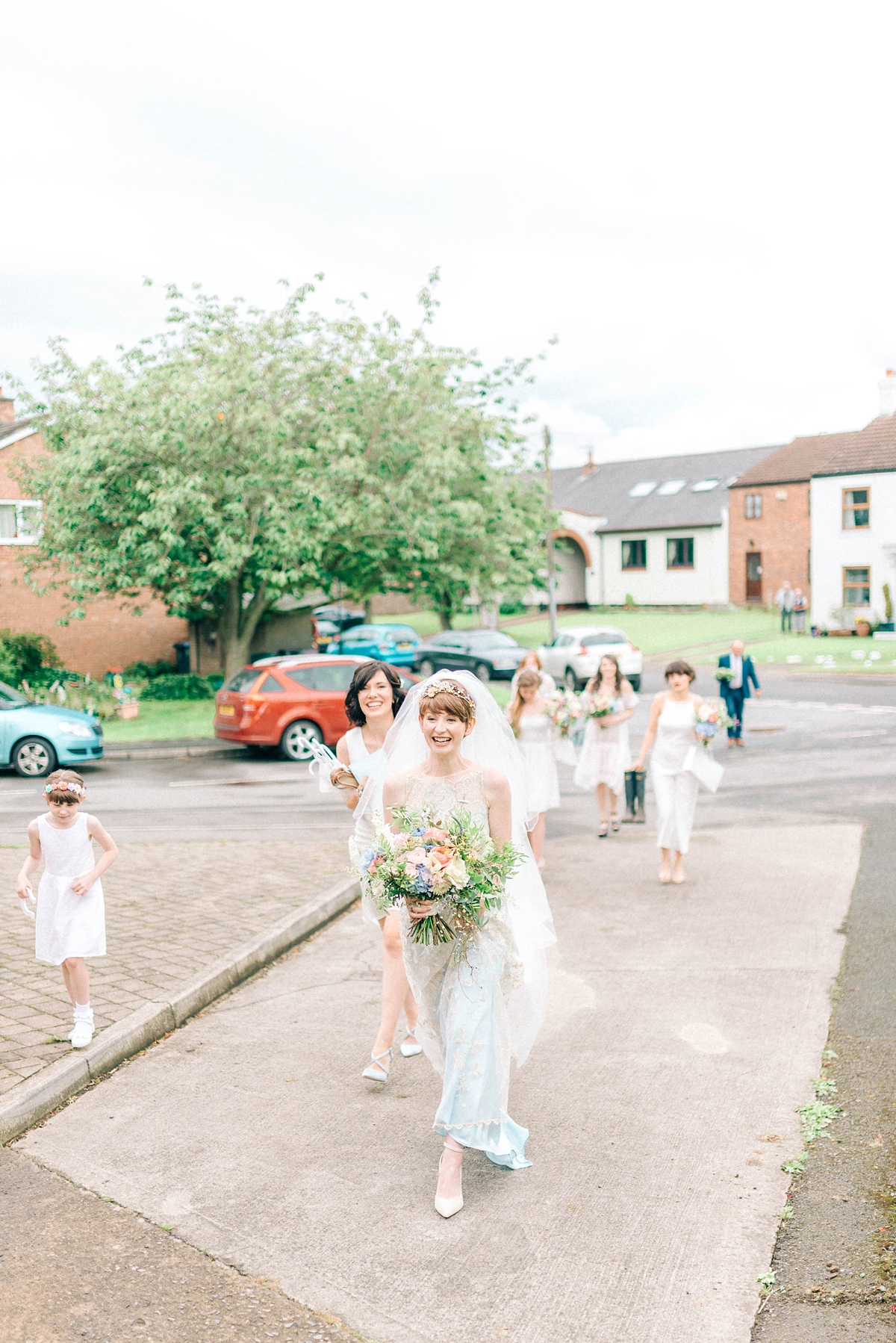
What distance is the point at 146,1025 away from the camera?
593 centimetres

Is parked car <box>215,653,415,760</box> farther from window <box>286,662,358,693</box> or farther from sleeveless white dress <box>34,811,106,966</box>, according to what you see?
sleeveless white dress <box>34,811,106,966</box>

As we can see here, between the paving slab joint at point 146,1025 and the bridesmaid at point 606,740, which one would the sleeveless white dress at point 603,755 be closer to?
the bridesmaid at point 606,740

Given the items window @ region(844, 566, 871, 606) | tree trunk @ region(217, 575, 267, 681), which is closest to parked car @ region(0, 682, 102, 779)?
tree trunk @ region(217, 575, 267, 681)

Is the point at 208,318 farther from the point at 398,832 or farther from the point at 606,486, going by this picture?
the point at 606,486

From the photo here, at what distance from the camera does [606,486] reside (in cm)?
5991

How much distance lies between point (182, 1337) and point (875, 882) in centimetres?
725

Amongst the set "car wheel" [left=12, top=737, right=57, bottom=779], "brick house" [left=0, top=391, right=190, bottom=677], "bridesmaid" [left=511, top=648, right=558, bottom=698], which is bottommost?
"car wheel" [left=12, top=737, right=57, bottom=779]

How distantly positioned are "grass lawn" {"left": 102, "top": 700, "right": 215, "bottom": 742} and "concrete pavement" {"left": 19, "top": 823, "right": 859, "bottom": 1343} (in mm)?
14533

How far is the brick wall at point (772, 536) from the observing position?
48.9m

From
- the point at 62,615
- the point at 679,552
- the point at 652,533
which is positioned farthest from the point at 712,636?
the point at 62,615

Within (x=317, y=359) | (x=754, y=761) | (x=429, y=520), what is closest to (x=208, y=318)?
(x=317, y=359)

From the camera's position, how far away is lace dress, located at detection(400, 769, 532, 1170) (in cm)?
436

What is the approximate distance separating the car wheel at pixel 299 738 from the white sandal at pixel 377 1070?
13.1 metres

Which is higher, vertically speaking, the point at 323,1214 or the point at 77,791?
the point at 77,791
